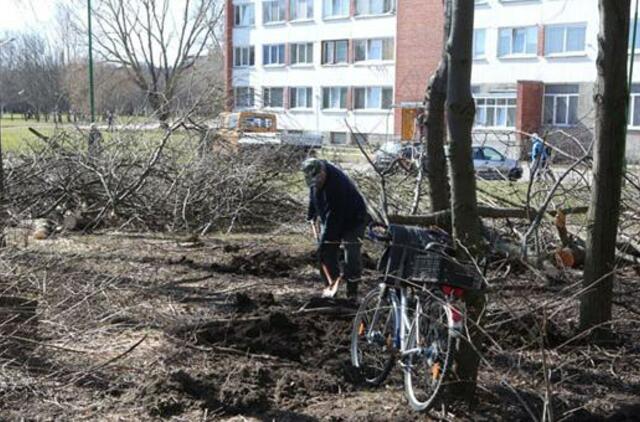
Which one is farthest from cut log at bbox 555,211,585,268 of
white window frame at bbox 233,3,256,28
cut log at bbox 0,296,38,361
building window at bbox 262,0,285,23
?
white window frame at bbox 233,3,256,28

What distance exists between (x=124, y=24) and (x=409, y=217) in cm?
4431

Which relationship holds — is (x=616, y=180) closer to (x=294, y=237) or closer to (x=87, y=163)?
(x=294, y=237)

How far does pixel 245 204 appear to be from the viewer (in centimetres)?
1289

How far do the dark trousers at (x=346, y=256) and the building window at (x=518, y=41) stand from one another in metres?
32.9

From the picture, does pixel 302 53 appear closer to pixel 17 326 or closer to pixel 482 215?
pixel 482 215

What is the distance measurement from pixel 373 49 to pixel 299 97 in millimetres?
6034

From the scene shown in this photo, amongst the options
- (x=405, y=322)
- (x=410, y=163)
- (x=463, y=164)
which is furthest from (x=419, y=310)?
(x=410, y=163)

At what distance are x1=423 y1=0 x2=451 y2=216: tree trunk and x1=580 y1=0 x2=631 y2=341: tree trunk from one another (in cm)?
235

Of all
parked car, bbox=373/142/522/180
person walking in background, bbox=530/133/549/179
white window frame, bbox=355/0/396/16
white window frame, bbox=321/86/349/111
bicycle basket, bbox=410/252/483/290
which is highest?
white window frame, bbox=355/0/396/16

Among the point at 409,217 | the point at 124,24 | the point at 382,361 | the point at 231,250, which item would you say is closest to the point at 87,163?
the point at 231,250

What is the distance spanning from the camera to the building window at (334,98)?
1848 inches

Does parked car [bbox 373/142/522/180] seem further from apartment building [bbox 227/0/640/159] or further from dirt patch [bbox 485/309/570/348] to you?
apartment building [bbox 227/0/640/159]

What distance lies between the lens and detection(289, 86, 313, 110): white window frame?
4872 cm

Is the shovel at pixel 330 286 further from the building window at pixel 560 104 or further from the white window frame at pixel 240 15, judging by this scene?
the white window frame at pixel 240 15
